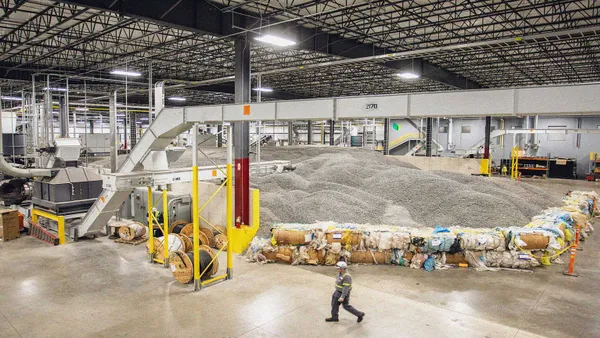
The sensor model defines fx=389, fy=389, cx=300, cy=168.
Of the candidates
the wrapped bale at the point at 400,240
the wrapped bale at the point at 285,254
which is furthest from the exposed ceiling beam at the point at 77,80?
the wrapped bale at the point at 400,240

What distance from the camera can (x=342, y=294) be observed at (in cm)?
751

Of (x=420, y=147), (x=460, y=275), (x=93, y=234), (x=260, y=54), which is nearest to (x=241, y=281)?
(x=460, y=275)

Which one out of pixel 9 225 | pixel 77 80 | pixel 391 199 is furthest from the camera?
pixel 77 80

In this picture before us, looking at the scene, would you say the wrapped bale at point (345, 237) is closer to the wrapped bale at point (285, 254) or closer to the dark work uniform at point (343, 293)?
the wrapped bale at point (285, 254)

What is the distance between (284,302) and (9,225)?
37.9 feet

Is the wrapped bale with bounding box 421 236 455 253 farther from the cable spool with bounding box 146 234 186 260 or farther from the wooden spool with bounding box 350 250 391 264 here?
the cable spool with bounding box 146 234 186 260

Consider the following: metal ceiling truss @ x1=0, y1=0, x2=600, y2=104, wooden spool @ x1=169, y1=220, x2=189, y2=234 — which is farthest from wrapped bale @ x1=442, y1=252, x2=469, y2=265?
wooden spool @ x1=169, y1=220, x2=189, y2=234

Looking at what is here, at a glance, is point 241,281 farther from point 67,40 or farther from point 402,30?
point 67,40

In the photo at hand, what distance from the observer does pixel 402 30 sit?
53.3ft

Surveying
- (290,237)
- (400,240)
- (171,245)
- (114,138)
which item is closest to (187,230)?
(171,245)

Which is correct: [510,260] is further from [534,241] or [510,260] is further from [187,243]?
[187,243]

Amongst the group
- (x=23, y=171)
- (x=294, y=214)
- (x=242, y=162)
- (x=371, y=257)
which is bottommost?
(x=371, y=257)

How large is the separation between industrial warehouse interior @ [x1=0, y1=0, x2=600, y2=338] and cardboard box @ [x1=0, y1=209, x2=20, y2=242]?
79 mm

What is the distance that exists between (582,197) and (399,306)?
14.6 m
